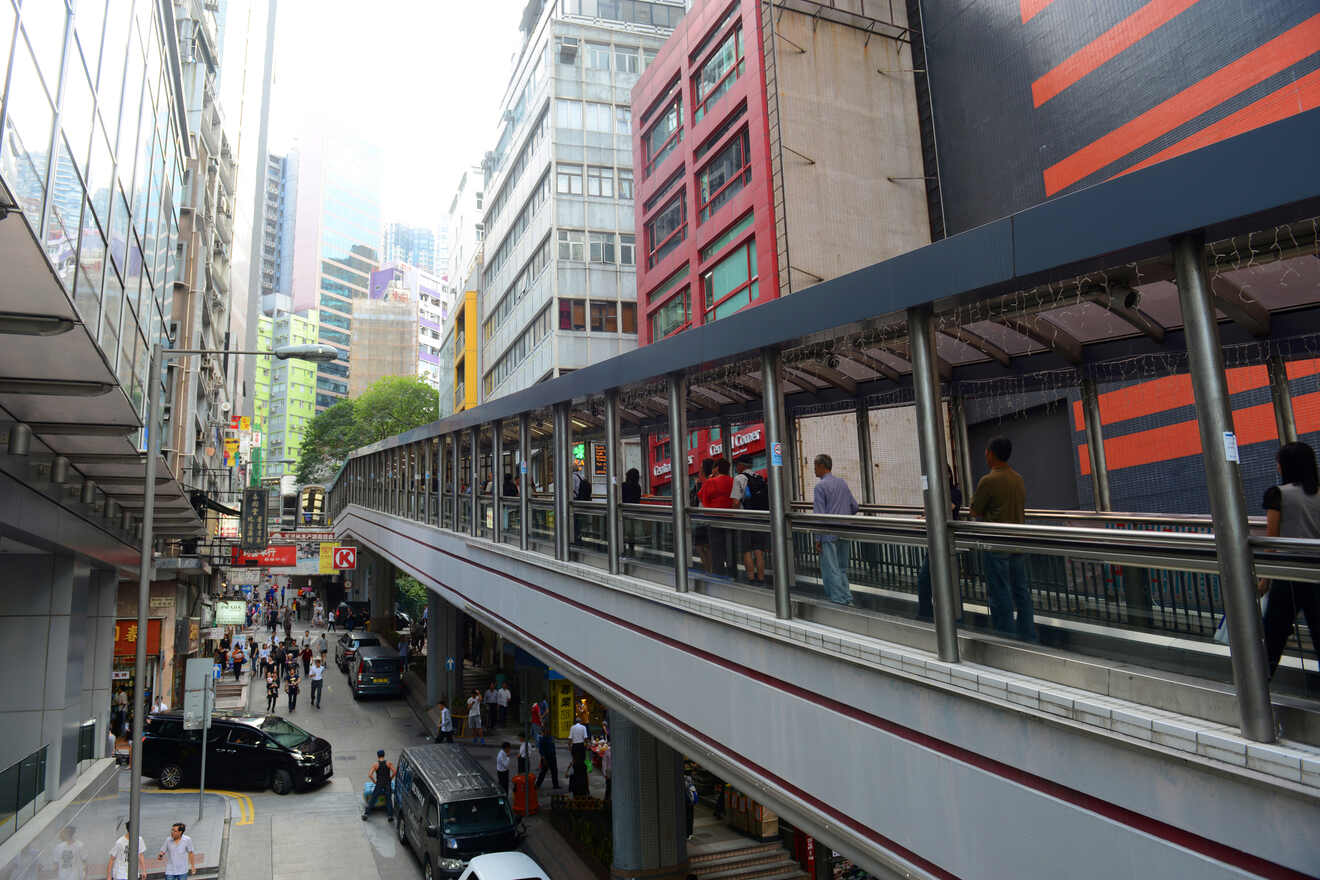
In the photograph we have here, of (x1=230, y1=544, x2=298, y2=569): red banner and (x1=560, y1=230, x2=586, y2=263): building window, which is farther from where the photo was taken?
(x1=560, y1=230, x2=586, y2=263): building window

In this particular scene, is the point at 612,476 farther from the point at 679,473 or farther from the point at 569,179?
the point at 569,179

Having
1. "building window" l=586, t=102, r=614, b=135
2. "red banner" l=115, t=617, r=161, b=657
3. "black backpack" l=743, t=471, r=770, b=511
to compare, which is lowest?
"red banner" l=115, t=617, r=161, b=657

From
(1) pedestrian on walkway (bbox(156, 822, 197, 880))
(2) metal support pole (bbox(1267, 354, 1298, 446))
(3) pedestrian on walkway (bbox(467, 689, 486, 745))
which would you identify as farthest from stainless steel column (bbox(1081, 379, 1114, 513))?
(3) pedestrian on walkway (bbox(467, 689, 486, 745))

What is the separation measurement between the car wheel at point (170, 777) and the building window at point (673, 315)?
824 inches

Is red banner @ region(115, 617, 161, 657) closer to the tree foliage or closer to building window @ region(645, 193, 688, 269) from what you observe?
building window @ region(645, 193, 688, 269)

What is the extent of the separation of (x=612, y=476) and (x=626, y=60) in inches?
1572

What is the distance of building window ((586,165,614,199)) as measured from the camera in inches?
1656

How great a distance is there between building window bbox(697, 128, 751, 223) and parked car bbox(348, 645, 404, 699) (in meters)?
20.1

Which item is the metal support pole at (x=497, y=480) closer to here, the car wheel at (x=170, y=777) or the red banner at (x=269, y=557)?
the car wheel at (x=170, y=777)

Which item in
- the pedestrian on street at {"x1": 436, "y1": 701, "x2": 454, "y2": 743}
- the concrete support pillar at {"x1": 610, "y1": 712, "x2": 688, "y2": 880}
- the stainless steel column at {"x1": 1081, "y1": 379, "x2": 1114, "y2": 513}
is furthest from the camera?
the pedestrian on street at {"x1": 436, "y1": 701, "x2": 454, "y2": 743}

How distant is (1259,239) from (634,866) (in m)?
13.5

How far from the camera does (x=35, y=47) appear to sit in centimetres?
480

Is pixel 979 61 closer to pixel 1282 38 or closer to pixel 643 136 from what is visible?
pixel 1282 38

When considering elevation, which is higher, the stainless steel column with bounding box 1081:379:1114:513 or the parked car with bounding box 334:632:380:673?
the stainless steel column with bounding box 1081:379:1114:513
